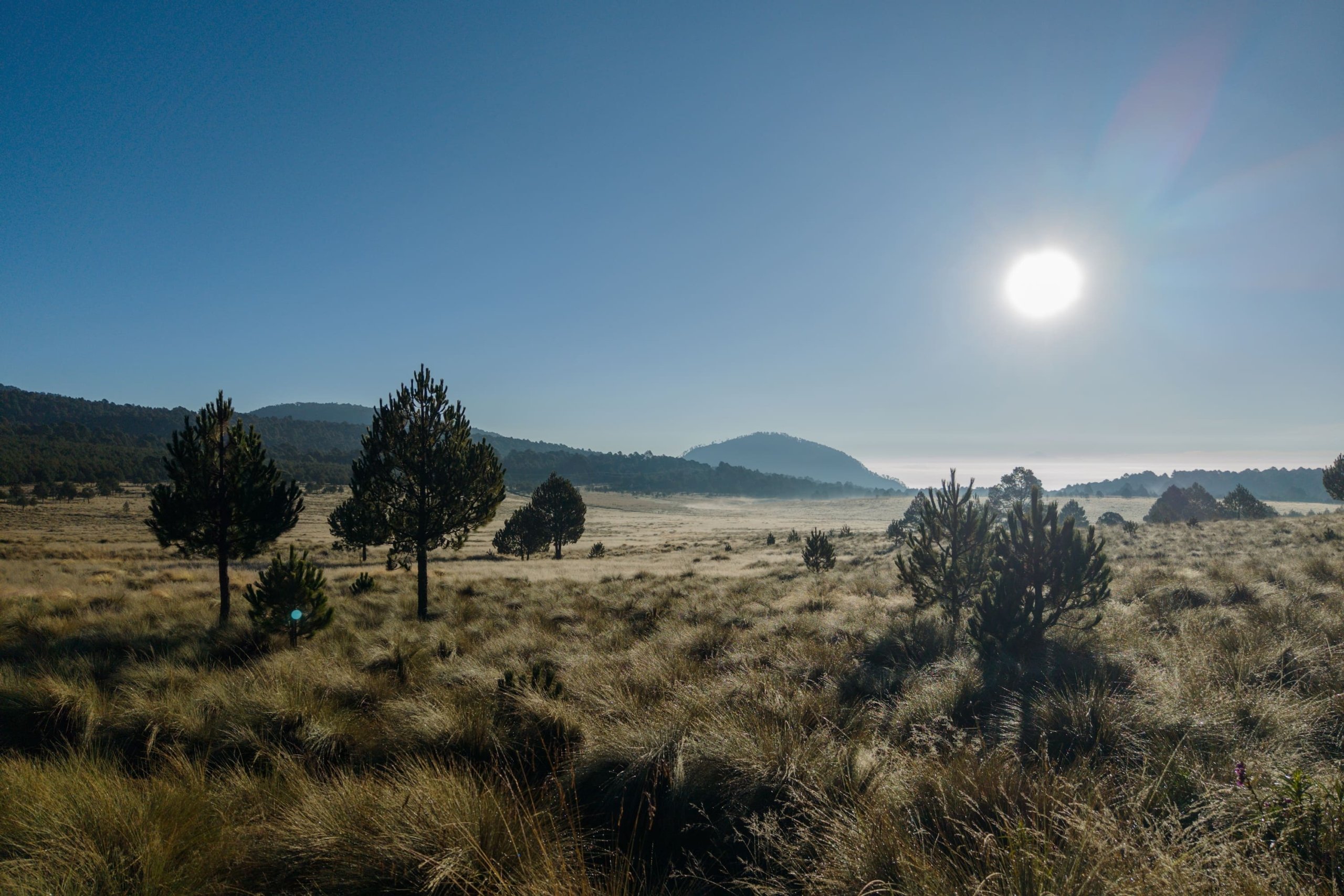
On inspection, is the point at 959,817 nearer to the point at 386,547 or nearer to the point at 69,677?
the point at 69,677

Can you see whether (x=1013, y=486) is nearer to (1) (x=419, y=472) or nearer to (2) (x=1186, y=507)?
(2) (x=1186, y=507)

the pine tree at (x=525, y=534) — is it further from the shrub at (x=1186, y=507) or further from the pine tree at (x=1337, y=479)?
the shrub at (x=1186, y=507)

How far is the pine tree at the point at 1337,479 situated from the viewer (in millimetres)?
38969

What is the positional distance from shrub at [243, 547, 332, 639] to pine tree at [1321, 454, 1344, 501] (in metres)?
63.2

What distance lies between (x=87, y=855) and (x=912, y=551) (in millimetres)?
13758

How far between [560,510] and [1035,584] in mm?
40776

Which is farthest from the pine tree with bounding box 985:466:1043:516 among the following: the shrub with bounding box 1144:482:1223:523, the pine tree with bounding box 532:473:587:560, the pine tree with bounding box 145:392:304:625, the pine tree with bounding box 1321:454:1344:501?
the pine tree with bounding box 145:392:304:625

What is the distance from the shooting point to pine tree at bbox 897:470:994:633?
11930 mm

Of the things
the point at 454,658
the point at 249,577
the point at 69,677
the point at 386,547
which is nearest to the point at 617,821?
the point at 454,658

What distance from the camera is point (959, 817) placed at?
335 centimetres

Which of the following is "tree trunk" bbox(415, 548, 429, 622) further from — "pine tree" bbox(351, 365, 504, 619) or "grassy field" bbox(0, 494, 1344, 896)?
"grassy field" bbox(0, 494, 1344, 896)

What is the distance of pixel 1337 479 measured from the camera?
3981cm

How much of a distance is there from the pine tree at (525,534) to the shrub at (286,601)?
1311 inches

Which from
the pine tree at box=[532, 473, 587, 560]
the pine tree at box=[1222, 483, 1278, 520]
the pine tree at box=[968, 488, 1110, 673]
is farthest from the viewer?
the pine tree at box=[1222, 483, 1278, 520]
